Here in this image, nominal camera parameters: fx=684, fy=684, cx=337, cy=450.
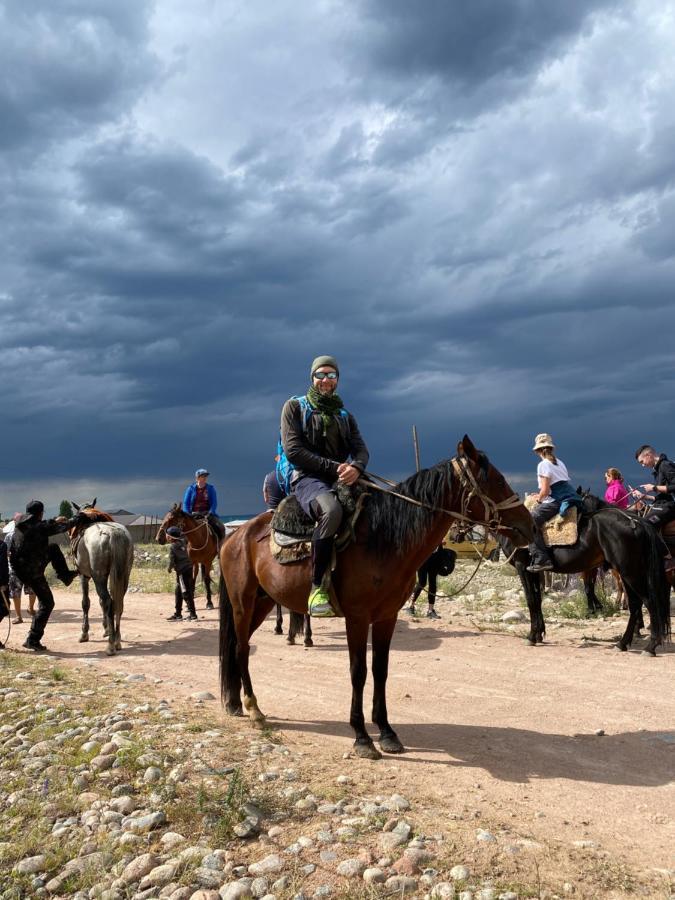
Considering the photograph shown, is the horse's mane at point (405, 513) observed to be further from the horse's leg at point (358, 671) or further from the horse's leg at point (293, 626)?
the horse's leg at point (293, 626)

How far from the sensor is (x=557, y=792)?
17.3ft

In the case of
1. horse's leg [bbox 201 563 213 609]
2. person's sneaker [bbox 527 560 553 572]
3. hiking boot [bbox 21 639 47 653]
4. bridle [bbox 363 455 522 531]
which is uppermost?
bridle [bbox 363 455 522 531]

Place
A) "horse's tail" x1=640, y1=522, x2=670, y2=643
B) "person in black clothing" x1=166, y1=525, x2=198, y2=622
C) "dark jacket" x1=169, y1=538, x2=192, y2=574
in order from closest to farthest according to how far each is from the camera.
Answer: "horse's tail" x1=640, y1=522, x2=670, y2=643 < "person in black clothing" x1=166, y1=525, x2=198, y2=622 < "dark jacket" x1=169, y1=538, x2=192, y2=574

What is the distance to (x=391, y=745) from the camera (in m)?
6.11

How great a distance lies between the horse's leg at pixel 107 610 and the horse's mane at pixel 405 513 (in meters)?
6.79

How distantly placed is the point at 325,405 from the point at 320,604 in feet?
6.60

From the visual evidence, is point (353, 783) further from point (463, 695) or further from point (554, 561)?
point (554, 561)

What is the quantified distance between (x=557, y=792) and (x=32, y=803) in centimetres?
393

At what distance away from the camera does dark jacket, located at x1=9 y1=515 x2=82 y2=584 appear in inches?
471

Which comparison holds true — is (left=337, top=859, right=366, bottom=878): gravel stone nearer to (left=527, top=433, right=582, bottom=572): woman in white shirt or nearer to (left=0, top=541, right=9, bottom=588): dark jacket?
(left=527, top=433, right=582, bottom=572): woman in white shirt

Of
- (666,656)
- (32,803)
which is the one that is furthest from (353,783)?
(666,656)

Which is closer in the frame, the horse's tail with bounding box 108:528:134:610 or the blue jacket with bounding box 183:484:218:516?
the horse's tail with bounding box 108:528:134:610

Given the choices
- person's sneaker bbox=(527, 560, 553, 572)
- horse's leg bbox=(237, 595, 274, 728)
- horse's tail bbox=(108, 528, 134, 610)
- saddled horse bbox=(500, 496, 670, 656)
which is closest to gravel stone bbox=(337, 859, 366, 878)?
horse's leg bbox=(237, 595, 274, 728)

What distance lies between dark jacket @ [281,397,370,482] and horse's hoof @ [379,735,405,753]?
2.44m
